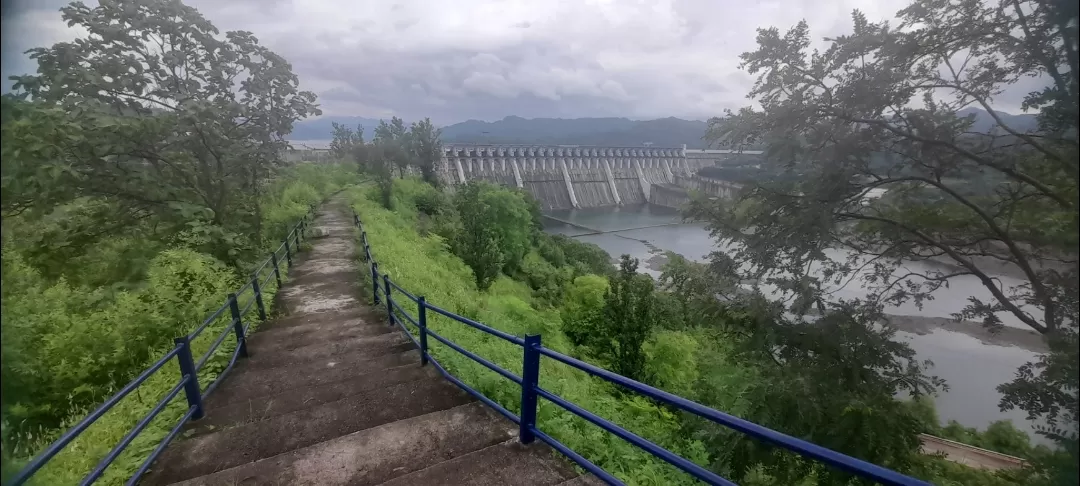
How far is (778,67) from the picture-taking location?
639cm

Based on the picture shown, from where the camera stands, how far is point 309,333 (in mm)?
6758

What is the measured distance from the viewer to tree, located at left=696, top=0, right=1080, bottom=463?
4.22m

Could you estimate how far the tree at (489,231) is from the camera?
14.3 m

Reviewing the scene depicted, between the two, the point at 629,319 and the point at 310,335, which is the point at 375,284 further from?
the point at 629,319

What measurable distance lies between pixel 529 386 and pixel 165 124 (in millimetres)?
7252

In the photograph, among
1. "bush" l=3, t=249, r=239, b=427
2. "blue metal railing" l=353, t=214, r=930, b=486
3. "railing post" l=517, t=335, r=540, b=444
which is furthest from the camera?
"bush" l=3, t=249, r=239, b=427

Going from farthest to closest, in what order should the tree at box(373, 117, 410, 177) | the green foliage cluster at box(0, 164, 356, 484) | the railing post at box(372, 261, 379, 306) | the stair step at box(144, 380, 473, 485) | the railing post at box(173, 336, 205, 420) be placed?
the tree at box(373, 117, 410, 177), the railing post at box(372, 261, 379, 306), the railing post at box(173, 336, 205, 420), the green foliage cluster at box(0, 164, 356, 484), the stair step at box(144, 380, 473, 485)

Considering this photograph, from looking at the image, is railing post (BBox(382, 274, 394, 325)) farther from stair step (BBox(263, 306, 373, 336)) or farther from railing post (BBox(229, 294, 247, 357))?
railing post (BBox(229, 294, 247, 357))

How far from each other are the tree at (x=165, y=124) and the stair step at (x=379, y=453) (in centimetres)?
466

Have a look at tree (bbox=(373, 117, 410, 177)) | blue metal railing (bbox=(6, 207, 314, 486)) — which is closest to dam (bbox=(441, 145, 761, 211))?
tree (bbox=(373, 117, 410, 177))

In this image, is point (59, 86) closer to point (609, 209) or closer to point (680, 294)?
point (680, 294)

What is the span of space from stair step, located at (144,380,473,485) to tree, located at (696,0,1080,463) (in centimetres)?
468

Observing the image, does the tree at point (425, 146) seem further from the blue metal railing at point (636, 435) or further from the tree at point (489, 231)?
the blue metal railing at point (636, 435)

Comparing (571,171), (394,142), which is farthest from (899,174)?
(571,171)
